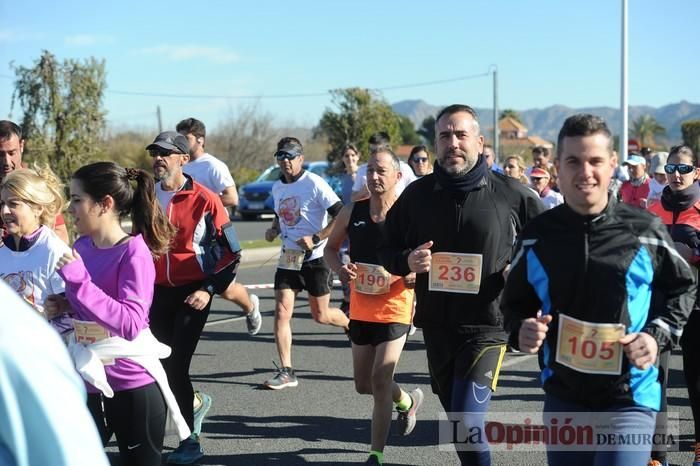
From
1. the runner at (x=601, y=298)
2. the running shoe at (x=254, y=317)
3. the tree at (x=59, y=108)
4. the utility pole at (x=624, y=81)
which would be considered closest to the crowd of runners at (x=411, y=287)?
the runner at (x=601, y=298)

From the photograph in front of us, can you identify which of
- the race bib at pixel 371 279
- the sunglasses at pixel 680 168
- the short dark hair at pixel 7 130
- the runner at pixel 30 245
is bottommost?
the race bib at pixel 371 279

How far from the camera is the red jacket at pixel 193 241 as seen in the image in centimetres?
573

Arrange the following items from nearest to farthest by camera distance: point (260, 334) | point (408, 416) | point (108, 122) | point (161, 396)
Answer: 1. point (161, 396)
2. point (408, 416)
3. point (260, 334)
4. point (108, 122)

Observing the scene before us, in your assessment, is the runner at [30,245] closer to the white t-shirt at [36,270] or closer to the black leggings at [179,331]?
the white t-shirt at [36,270]

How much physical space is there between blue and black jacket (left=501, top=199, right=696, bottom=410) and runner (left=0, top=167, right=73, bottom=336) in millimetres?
2292

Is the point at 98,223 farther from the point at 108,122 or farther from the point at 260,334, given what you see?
the point at 108,122

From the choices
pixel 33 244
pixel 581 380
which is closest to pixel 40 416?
pixel 581 380

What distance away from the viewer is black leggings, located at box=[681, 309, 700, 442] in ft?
17.9

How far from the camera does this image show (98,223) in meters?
4.11

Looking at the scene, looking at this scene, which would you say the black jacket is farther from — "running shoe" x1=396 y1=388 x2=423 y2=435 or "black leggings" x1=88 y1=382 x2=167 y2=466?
"running shoe" x1=396 y1=388 x2=423 y2=435

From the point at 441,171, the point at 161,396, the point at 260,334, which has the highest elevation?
the point at 441,171

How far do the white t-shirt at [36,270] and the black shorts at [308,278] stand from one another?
3.87 meters

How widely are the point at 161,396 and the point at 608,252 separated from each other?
2.12m

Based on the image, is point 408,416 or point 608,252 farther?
point 408,416
